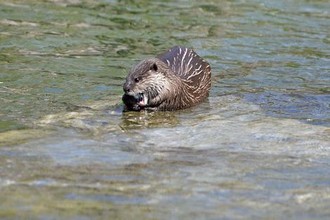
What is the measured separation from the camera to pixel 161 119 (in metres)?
8.55

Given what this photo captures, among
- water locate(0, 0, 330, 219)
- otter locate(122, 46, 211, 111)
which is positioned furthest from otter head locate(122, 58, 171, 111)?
water locate(0, 0, 330, 219)

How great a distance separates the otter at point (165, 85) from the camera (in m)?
8.69

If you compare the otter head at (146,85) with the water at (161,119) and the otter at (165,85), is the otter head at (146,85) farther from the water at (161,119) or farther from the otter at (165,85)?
the water at (161,119)

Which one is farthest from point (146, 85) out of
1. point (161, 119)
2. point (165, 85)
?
point (161, 119)

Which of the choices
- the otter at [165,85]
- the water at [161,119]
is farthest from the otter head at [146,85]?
the water at [161,119]

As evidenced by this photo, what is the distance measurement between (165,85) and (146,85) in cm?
29

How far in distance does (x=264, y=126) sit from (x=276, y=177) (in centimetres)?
178

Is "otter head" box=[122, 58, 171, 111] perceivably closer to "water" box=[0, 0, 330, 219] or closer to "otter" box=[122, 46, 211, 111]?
"otter" box=[122, 46, 211, 111]

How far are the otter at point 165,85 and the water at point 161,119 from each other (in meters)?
0.15

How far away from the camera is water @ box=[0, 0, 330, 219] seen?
5.76m

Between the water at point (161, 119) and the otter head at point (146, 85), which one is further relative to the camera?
the otter head at point (146, 85)

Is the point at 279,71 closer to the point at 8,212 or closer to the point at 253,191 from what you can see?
the point at 253,191

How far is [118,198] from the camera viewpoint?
18.8 ft

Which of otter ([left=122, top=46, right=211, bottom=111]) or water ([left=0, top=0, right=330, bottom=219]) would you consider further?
otter ([left=122, top=46, right=211, bottom=111])
